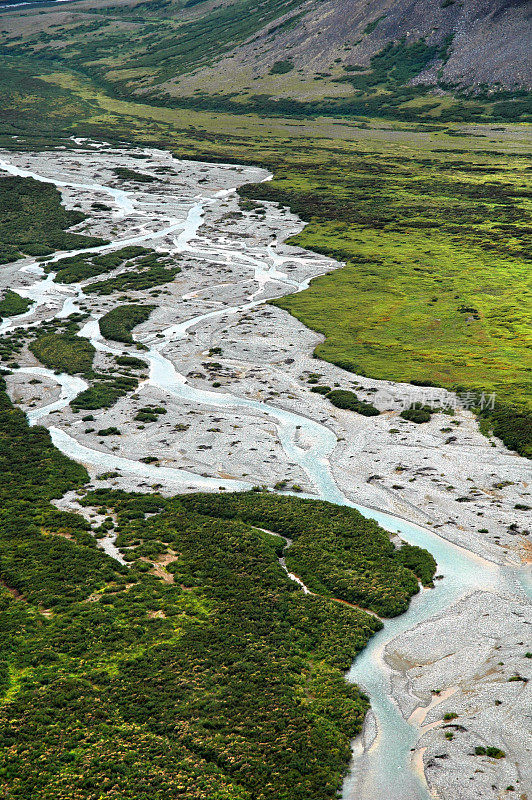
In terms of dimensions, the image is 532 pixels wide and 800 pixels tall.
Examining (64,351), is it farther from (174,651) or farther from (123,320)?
(174,651)

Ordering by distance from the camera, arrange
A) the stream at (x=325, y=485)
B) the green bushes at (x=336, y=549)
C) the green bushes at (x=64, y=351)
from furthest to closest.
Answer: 1. the green bushes at (x=64, y=351)
2. the green bushes at (x=336, y=549)
3. the stream at (x=325, y=485)

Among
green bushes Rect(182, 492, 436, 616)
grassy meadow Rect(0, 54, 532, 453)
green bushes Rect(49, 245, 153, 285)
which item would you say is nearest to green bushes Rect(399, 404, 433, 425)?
grassy meadow Rect(0, 54, 532, 453)

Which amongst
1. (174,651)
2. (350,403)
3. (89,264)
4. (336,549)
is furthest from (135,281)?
(174,651)

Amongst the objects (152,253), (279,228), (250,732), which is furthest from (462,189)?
(250,732)

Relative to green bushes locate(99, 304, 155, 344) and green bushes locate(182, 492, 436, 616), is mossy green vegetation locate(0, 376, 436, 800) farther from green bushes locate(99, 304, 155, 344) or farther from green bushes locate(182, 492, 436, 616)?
green bushes locate(99, 304, 155, 344)

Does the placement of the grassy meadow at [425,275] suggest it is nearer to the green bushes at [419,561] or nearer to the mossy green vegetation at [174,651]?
the green bushes at [419,561]

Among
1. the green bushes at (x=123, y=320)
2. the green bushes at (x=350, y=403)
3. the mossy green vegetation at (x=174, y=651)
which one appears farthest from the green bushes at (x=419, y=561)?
the green bushes at (x=123, y=320)
